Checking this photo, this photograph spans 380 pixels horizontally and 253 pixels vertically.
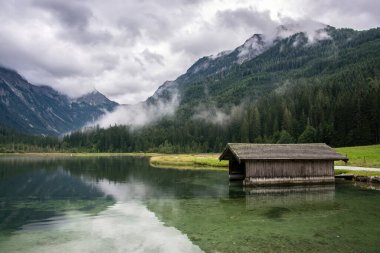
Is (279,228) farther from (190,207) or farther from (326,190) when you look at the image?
(326,190)

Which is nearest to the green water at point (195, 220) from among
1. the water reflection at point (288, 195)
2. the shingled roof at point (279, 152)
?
the water reflection at point (288, 195)

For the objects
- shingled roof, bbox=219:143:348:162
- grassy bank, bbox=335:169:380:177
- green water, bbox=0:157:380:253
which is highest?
shingled roof, bbox=219:143:348:162

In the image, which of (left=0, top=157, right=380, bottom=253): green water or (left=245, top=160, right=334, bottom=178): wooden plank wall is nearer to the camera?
(left=0, top=157, right=380, bottom=253): green water

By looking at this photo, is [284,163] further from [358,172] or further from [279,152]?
[358,172]

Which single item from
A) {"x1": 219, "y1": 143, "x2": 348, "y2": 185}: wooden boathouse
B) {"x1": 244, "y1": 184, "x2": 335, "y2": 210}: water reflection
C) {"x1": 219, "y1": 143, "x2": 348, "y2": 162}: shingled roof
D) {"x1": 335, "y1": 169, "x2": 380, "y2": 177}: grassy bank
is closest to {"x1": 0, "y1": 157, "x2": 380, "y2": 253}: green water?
{"x1": 244, "y1": 184, "x2": 335, "y2": 210}: water reflection

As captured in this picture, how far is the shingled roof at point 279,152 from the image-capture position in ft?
156

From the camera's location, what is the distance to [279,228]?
77.5 ft

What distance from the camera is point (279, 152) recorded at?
49375 mm

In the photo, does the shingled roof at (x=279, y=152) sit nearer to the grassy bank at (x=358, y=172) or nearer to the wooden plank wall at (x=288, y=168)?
the wooden plank wall at (x=288, y=168)

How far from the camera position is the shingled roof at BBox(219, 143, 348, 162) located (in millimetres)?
47594

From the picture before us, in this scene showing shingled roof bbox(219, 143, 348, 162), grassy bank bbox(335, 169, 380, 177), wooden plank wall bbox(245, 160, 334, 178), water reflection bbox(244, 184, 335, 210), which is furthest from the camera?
grassy bank bbox(335, 169, 380, 177)

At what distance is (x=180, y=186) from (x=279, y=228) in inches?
1093

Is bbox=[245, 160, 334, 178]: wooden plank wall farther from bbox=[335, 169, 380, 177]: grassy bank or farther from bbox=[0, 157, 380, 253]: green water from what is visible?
bbox=[335, 169, 380, 177]: grassy bank

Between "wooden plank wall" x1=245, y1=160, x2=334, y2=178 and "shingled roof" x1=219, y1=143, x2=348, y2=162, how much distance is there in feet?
3.05
